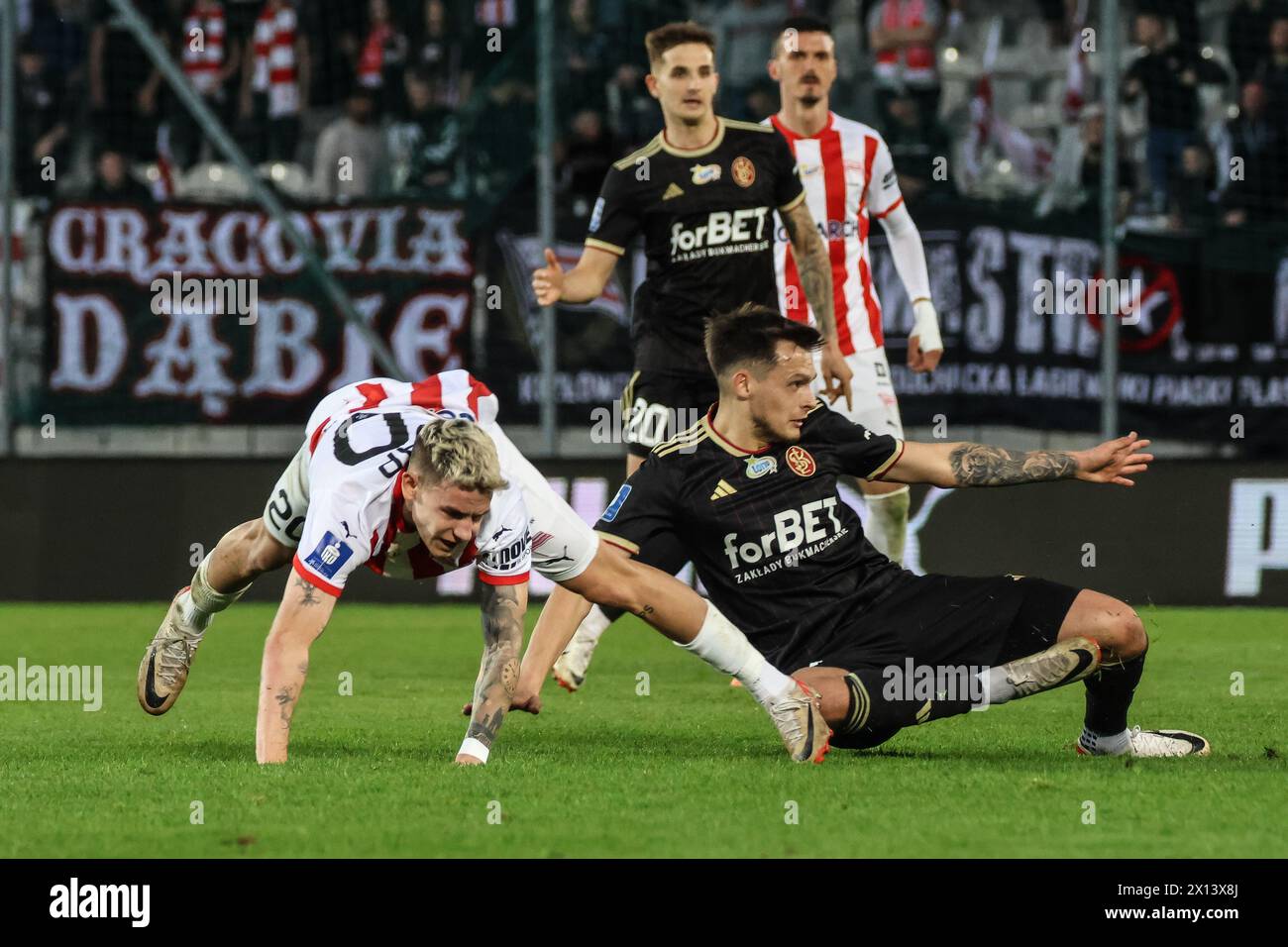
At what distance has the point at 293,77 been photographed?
45.4ft

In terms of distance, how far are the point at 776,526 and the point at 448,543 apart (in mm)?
1345

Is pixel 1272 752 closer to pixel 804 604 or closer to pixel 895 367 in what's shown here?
pixel 804 604

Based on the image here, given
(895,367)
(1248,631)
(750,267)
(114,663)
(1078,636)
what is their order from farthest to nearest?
(895,367) → (1248,631) → (114,663) → (750,267) → (1078,636)

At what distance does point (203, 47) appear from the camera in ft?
45.5

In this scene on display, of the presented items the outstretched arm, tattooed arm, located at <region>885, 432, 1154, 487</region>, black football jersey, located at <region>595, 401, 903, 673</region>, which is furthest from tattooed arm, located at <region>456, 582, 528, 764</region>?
the outstretched arm

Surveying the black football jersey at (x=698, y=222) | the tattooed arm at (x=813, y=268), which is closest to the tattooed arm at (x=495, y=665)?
the black football jersey at (x=698, y=222)

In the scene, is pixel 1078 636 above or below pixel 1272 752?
above

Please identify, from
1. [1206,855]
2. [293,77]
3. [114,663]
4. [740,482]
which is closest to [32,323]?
[293,77]

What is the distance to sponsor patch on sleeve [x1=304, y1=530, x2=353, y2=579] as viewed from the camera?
6160 mm

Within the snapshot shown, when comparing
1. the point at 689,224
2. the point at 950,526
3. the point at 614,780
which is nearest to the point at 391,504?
the point at 614,780

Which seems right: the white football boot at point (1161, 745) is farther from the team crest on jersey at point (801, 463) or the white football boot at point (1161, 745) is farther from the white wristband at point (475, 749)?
the white wristband at point (475, 749)

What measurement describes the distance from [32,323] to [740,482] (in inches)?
286

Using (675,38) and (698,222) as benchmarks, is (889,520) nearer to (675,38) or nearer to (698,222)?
(698,222)

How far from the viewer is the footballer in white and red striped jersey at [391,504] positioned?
243 inches
